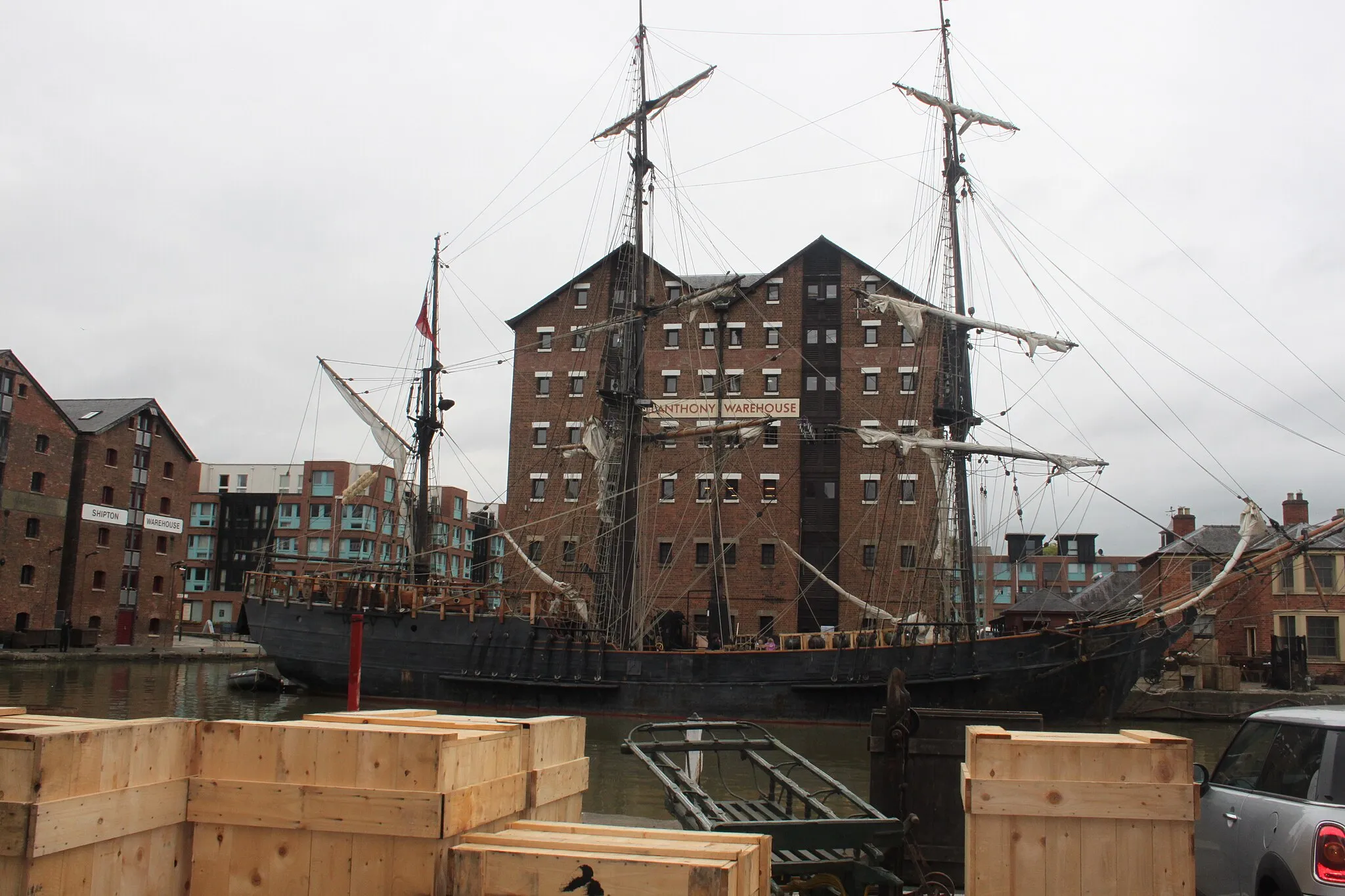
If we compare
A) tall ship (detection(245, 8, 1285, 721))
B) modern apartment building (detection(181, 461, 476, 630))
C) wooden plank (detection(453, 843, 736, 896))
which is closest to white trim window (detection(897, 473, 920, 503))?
tall ship (detection(245, 8, 1285, 721))

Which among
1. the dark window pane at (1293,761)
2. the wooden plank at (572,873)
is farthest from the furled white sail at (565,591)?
the wooden plank at (572,873)

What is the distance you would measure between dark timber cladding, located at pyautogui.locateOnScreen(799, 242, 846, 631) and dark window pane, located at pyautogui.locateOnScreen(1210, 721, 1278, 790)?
122 ft

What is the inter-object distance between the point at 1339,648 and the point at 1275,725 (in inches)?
1666

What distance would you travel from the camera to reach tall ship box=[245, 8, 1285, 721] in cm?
3288

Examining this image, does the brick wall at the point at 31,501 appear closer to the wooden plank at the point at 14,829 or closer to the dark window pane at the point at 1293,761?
the wooden plank at the point at 14,829

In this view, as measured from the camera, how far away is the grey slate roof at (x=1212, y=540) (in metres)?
49.8

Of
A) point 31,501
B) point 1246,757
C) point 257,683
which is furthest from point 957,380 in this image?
point 31,501

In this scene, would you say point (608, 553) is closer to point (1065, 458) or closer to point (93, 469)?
point (1065, 458)

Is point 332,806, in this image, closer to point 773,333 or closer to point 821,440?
point 821,440

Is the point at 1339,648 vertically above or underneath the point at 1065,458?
underneath

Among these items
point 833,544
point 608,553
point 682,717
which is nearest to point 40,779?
point 682,717

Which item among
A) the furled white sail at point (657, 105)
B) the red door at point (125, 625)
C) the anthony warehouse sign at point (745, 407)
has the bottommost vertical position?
the red door at point (125, 625)

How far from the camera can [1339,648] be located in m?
42.3

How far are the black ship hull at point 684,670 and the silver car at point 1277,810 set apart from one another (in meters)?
24.8
